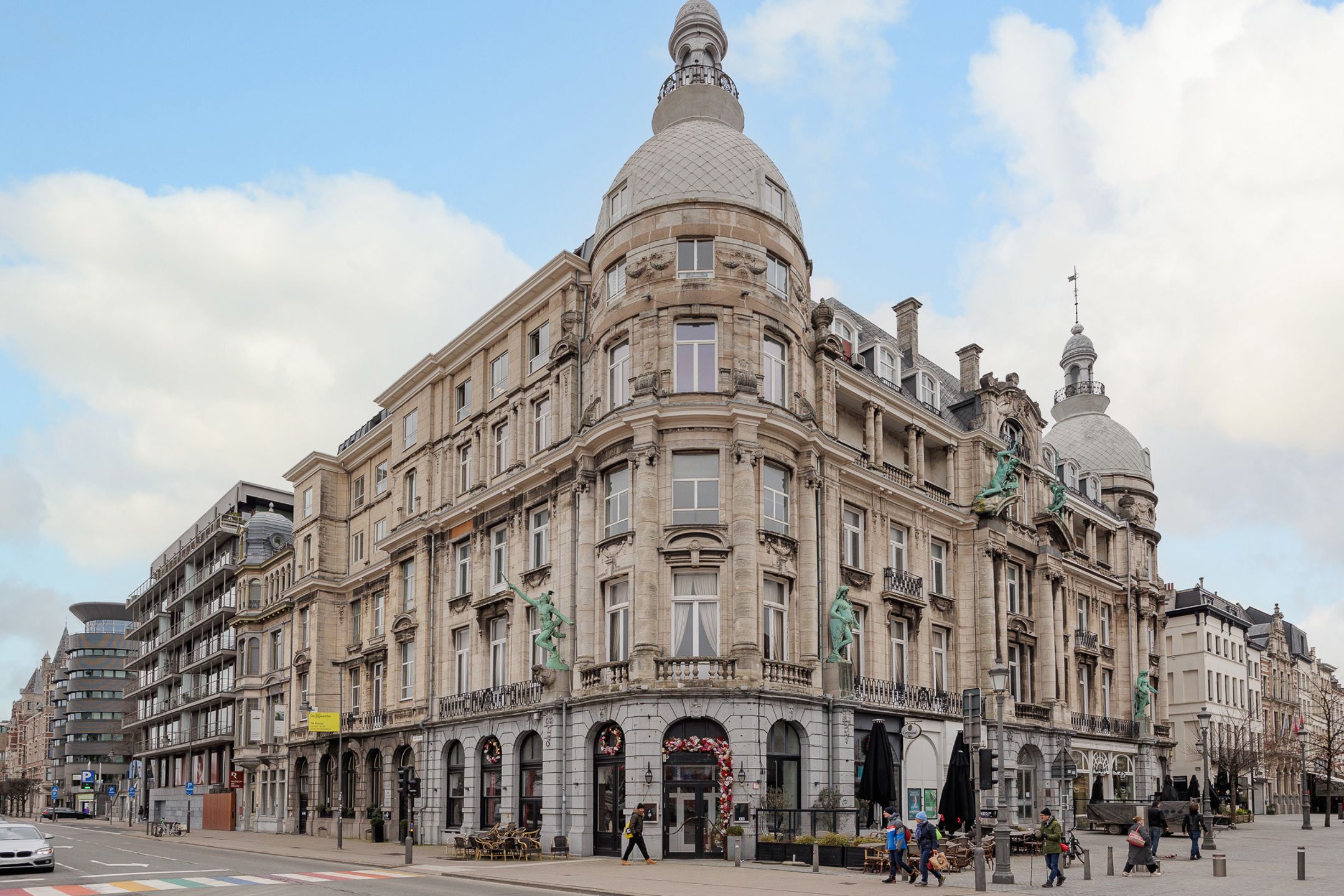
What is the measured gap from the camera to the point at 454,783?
4781cm

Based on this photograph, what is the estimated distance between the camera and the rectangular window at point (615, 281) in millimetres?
41719

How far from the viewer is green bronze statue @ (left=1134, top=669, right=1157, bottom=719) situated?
64.8 metres

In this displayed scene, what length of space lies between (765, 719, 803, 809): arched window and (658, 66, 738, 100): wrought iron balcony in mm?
24504

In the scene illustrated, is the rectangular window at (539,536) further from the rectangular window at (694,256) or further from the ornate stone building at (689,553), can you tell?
the rectangular window at (694,256)

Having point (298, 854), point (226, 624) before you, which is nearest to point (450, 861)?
point (298, 854)

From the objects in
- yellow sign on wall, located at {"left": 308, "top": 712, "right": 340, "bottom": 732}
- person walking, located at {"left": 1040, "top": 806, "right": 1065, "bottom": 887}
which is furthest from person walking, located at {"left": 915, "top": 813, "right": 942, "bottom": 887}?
yellow sign on wall, located at {"left": 308, "top": 712, "right": 340, "bottom": 732}

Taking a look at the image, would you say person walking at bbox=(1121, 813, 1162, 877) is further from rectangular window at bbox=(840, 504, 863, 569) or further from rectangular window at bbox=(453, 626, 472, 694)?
rectangular window at bbox=(453, 626, 472, 694)

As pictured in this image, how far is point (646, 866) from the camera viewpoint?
32.9m

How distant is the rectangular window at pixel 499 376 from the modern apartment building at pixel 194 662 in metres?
35.3

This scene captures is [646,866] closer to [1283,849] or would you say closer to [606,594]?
[606,594]

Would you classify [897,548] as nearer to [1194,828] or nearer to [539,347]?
[1194,828]

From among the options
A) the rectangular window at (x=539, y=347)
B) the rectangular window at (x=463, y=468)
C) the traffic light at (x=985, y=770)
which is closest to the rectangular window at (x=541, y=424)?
the rectangular window at (x=539, y=347)

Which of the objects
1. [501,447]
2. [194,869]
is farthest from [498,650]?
[194,869]

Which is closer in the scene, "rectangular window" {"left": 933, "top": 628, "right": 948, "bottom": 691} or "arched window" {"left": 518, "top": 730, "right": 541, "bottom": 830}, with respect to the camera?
"arched window" {"left": 518, "top": 730, "right": 541, "bottom": 830}
